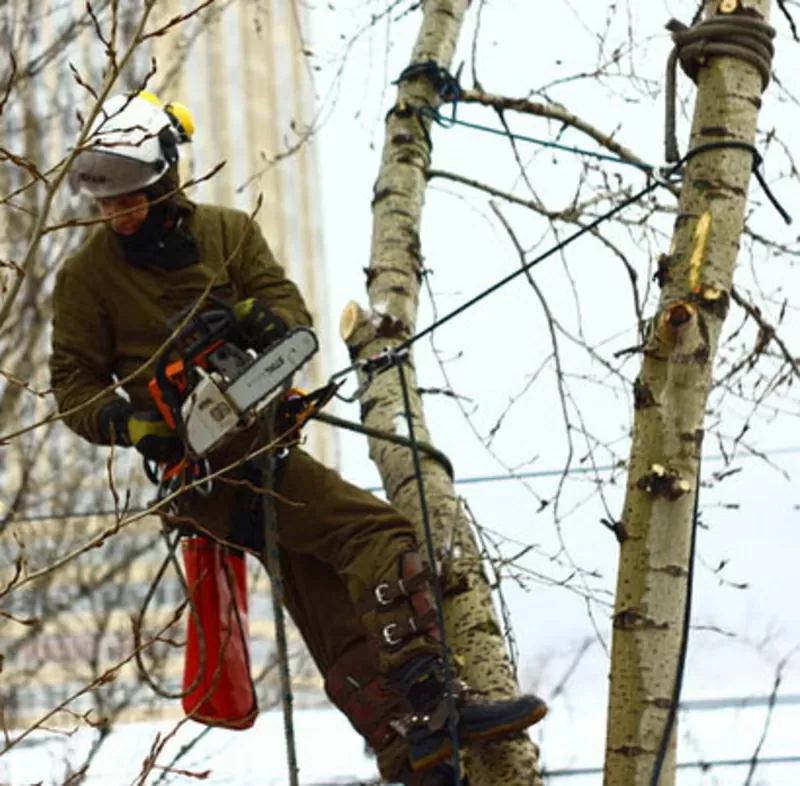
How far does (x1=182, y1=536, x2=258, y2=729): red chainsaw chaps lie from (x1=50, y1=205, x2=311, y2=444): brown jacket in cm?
34

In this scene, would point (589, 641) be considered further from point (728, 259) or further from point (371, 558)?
point (728, 259)

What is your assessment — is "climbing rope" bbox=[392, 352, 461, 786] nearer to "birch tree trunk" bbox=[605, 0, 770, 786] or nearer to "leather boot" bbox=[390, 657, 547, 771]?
"leather boot" bbox=[390, 657, 547, 771]

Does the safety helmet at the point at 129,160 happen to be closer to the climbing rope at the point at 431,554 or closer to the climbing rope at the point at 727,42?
the climbing rope at the point at 431,554

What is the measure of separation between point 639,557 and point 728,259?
1.76ft

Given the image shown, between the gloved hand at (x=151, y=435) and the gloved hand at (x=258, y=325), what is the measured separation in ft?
0.82

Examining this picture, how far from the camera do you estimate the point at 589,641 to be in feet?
18.9

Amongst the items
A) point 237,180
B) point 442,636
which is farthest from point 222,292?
point 237,180

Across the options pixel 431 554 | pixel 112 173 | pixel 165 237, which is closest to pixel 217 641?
pixel 431 554

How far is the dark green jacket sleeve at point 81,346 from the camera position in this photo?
3.73 meters

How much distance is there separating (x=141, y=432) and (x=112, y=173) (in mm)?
542

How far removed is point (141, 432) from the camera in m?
3.58

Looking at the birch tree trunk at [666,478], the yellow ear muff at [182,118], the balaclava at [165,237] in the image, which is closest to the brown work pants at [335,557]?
the balaclava at [165,237]

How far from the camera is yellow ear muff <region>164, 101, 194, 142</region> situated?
3828mm

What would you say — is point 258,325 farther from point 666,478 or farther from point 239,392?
point 666,478
